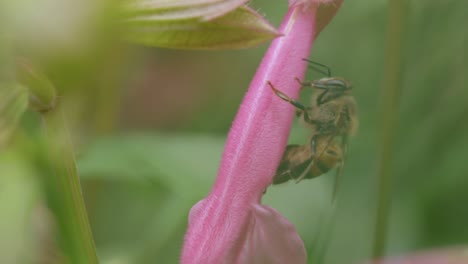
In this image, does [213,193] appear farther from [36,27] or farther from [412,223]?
[412,223]

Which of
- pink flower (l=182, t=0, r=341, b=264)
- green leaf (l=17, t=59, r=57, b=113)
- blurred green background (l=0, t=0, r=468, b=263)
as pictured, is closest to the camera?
green leaf (l=17, t=59, r=57, b=113)

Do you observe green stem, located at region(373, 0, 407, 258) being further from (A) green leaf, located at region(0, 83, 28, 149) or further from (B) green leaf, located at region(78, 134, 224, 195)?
(A) green leaf, located at region(0, 83, 28, 149)

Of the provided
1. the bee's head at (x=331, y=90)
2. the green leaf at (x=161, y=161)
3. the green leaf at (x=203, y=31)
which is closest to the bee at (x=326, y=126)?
the bee's head at (x=331, y=90)

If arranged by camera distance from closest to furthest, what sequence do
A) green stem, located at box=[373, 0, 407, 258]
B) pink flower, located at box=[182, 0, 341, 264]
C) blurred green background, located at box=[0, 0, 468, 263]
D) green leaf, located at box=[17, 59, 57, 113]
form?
green leaf, located at box=[17, 59, 57, 113]
pink flower, located at box=[182, 0, 341, 264]
green stem, located at box=[373, 0, 407, 258]
blurred green background, located at box=[0, 0, 468, 263]

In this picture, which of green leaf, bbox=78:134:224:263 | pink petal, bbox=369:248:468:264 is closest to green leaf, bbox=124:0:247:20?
A: pink petal, bbox=369:248:468:264

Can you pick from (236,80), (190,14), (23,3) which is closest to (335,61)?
(236,80)

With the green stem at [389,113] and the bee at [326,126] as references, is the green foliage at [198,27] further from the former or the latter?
the green stem at [389,113]
